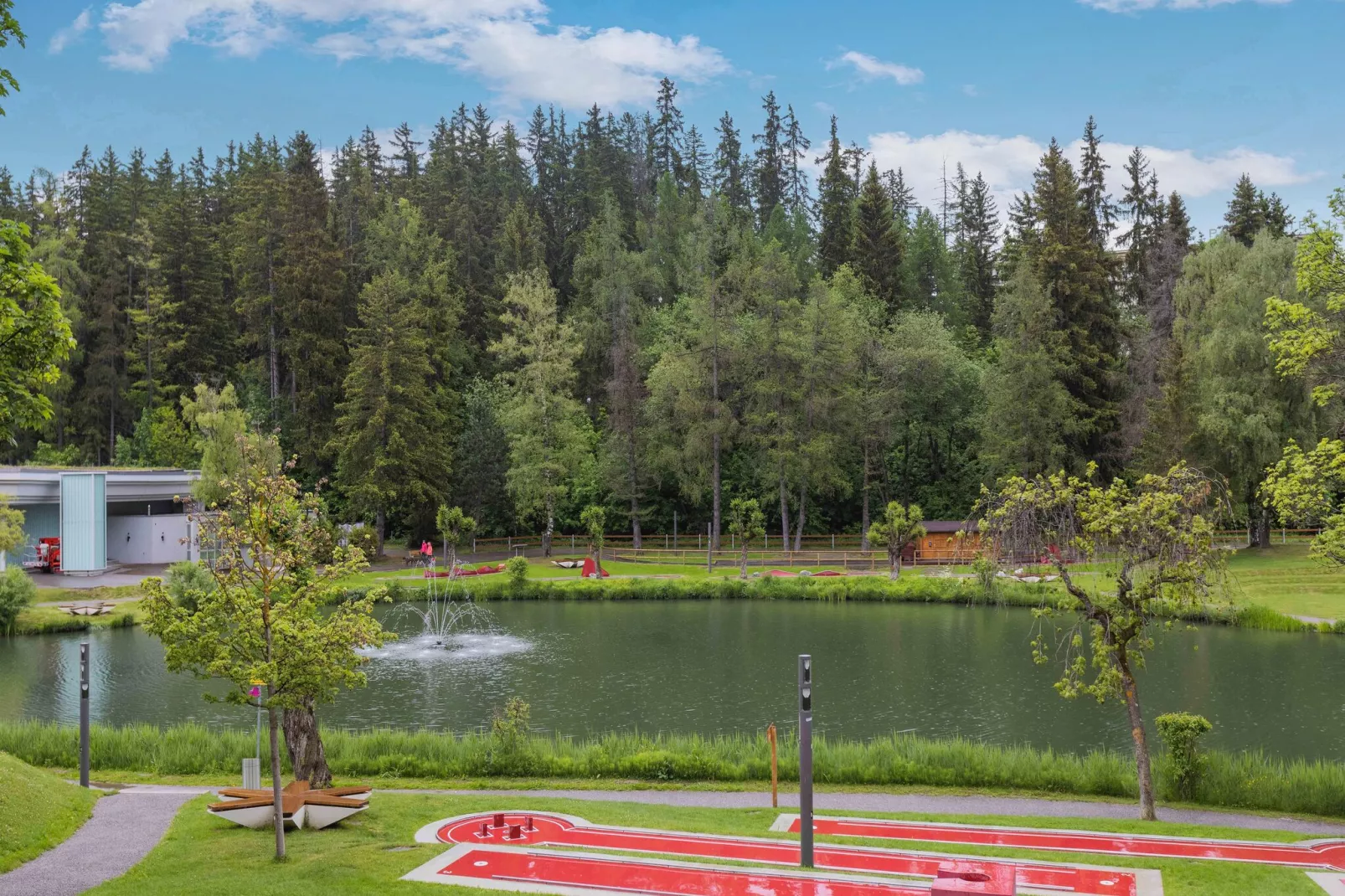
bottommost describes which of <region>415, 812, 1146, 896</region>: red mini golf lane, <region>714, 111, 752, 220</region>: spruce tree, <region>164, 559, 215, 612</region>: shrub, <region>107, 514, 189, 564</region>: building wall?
<region>415, 812, 1146, 896</region>: red mini golf lane

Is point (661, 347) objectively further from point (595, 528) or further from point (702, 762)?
point (702, 762)

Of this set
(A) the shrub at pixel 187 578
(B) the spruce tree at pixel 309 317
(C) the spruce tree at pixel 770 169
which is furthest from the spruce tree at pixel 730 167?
(A) the shrub at pixel 187 578

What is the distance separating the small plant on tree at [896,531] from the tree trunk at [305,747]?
3633 centimetres

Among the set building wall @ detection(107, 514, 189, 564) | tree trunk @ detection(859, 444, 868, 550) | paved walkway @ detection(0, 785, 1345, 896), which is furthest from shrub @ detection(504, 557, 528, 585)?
paved walkway @ detection(0, 785, 1345, 896)

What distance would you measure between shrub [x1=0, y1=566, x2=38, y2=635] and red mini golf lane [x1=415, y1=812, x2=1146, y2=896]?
33.5m

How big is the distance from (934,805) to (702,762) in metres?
4.46

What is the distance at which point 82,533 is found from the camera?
51469 mm

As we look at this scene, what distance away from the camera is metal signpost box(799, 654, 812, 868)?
11.9 meters

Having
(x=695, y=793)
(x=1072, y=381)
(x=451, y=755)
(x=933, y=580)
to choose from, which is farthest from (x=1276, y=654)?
(x=1072, y=381)

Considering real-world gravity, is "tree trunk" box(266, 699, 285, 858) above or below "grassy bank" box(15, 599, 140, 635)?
above

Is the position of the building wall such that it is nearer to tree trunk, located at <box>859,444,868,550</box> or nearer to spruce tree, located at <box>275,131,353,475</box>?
spruce tree, located at <box>275,131,353,475</box>

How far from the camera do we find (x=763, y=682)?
99.0 ft

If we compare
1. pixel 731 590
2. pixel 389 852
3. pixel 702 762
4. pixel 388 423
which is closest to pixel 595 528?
pixel 731 590

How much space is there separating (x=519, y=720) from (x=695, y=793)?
14.1 ft
